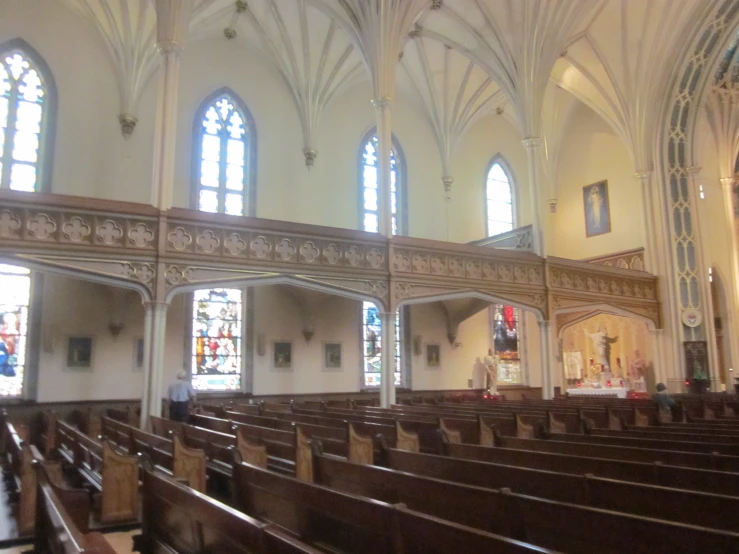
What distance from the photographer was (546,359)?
715 inches

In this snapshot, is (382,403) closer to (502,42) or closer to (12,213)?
(12,213)

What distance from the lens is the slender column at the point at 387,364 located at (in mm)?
15125

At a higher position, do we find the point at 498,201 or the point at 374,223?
the point at 498,201

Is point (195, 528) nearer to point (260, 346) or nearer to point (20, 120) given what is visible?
point (260, 346)

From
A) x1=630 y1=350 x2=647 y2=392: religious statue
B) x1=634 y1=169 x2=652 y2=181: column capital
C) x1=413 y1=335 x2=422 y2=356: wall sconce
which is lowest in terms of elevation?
x1=630 y1=350 x2=647 y2=392: religious statue

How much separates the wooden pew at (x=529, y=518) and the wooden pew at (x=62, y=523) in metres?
1.90

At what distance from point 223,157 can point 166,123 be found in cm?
552

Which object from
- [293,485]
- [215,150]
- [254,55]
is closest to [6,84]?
[215,150]

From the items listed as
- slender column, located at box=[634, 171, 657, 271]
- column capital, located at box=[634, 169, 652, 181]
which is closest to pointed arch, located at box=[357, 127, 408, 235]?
column capital, located at box=[634, 169, 652, 181]

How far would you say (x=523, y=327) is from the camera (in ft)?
77.6

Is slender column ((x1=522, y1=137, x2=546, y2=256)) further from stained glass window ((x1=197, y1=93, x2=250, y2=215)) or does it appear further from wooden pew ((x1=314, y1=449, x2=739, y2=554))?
wooden pew ((x1=314, y1=449, x2=739, y2=554))

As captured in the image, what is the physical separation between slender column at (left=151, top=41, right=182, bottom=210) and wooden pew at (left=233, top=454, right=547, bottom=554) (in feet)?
32.2

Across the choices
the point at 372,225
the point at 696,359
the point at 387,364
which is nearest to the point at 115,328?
the point at 387,364

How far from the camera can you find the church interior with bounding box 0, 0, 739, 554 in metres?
4.35
